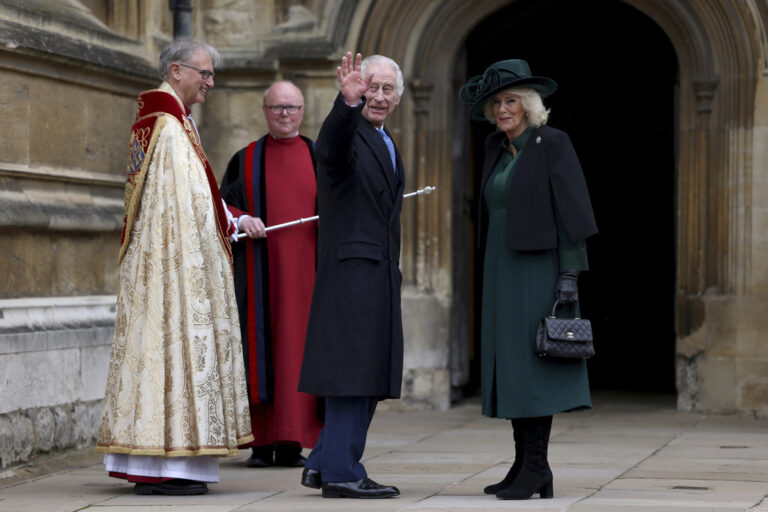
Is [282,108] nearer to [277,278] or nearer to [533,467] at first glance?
[277,278]

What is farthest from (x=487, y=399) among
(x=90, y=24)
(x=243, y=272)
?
(x=90, y=24)

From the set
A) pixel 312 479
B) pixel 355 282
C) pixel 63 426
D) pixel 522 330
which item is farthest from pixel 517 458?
pixel 63 426

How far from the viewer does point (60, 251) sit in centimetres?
802

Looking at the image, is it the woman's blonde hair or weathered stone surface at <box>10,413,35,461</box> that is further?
weathered stone surface at <box>10,413,35,461</box>

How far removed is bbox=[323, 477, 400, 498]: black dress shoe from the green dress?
50cm

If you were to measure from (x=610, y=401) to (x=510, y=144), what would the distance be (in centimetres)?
523

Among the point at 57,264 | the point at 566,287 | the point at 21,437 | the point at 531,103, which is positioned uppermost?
the point at 531,103

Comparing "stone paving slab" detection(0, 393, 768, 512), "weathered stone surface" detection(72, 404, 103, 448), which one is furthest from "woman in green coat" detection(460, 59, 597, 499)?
"weathered stone surface" detection(72, 404, 103, 448)

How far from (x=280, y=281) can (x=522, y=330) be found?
1.87 m

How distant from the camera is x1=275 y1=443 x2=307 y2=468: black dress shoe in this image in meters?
7.13

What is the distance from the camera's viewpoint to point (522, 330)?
565 cm

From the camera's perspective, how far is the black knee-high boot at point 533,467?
559 cm

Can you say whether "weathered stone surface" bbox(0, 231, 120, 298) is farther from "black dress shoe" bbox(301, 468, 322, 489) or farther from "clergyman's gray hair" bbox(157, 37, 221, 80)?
"black dress shoe" bbox(301, 468, 322, 489)

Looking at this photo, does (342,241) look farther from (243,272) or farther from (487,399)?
(243,272)
